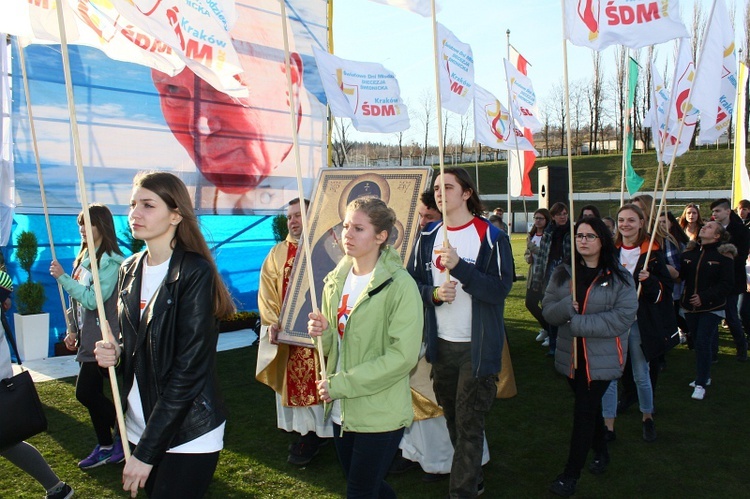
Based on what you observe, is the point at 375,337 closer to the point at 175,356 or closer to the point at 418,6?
the point at 175,356

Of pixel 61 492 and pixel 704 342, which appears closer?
pixel 61 492

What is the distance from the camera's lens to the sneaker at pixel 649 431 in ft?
17.1

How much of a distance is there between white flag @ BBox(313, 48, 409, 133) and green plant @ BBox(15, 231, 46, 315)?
14.5 feet

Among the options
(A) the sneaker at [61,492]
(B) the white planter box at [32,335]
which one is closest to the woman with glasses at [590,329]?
(A) the sneaker at [61,492]

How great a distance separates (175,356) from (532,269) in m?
7.25

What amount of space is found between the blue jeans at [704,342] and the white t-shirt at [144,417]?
553 centimetres

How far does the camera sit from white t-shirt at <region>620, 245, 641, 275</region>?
17.4ft

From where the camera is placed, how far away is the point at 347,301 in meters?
3.06

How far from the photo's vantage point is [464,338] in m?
3.80

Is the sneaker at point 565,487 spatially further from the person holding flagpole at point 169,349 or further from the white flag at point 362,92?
the white flag at point 362,92

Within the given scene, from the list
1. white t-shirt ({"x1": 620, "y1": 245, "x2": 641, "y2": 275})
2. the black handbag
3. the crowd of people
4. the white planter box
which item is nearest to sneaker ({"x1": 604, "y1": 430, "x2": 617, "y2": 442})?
the crowd of people

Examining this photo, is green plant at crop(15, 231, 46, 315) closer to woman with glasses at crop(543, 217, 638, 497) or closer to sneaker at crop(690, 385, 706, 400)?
woman with glasses at crop(543, 217, 638, 497)

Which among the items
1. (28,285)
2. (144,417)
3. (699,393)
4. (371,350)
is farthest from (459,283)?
(28,285)

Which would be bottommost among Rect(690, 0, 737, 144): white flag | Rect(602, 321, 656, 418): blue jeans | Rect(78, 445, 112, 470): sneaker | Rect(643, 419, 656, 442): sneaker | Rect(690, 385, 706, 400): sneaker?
Rect(690, 385, 706, 400): sneaker
